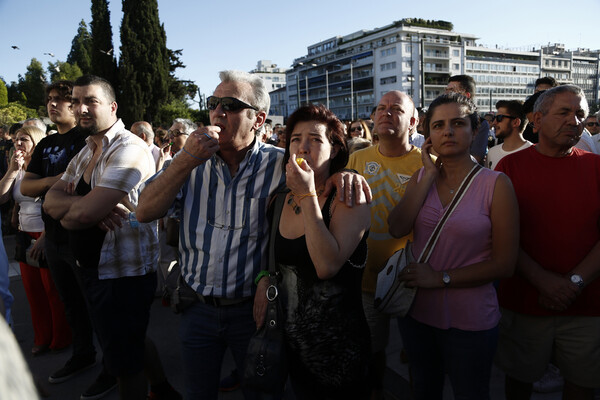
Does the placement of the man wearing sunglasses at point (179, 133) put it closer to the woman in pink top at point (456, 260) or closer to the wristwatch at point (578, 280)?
the woman in pink top at point (456, 260)

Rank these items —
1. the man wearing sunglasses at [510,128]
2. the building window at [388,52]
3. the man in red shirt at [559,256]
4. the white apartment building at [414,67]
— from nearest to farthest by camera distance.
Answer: the man in red shirt at [559,256] → the man wearing sunglasses at [510,128] → the white apartment building at [414,67] → the building window at [388,52]

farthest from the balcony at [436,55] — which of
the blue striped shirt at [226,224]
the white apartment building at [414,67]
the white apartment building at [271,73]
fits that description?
the blue striped shirt at [226,224]

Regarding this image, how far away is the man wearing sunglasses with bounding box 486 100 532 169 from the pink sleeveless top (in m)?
2.38

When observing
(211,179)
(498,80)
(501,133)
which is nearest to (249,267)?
(211,179)

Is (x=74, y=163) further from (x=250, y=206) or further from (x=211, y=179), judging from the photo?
(x=250, y=206)

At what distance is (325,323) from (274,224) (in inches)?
21.5

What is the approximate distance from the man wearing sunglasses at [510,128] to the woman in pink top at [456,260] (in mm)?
2192

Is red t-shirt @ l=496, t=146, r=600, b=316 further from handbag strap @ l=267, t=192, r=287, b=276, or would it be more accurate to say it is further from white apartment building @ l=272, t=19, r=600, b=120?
white apartment building @ l=272, t=19, r=600, b=120

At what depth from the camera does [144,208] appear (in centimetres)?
201

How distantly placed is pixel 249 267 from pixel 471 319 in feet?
4.05

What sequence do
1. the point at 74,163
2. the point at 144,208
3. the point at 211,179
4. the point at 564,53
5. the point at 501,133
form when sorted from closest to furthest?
the point at 144,208 → the point at 211,179 → the point at 74,163 → the point at 501,133 → the point at 564,53

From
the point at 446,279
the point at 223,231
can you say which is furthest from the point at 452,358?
the point at 223,231

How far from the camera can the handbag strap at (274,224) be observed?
1.91 meters

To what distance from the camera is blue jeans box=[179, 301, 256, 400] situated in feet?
6.81
